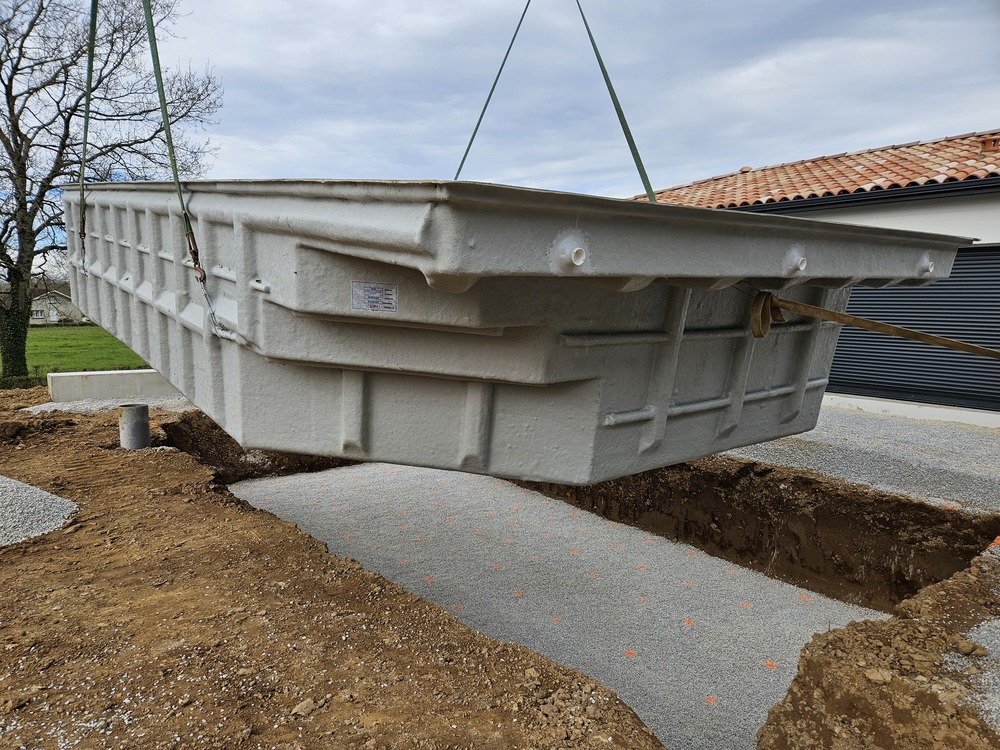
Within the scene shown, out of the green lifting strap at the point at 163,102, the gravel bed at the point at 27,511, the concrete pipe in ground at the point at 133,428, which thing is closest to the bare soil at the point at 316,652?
the gravel bed at the point at 27,511

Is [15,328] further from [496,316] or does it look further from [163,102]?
[496,316]

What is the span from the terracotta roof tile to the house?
3 centimetres

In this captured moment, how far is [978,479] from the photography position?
653 centimetres

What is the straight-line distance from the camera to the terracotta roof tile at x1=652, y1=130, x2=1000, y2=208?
9.45 m

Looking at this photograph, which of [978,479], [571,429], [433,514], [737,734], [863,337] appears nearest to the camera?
[571,429]

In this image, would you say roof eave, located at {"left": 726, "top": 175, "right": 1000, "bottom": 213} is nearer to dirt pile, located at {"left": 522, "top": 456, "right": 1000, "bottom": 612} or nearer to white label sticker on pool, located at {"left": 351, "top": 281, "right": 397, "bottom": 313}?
dirt pile, located at {"left": 522, "top": 456, "right": 1000, "bottom": 612}

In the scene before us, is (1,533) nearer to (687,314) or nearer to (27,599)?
(27,599)

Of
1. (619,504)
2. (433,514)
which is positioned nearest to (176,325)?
(433,514)

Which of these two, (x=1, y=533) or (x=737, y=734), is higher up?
(x=1, y=533)

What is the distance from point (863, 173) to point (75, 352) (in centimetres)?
1783

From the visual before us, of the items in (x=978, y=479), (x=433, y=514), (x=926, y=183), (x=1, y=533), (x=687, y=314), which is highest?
(x=926, y=183)

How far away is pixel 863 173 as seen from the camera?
1102 centimetres

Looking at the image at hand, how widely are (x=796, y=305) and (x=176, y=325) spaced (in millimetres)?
3460

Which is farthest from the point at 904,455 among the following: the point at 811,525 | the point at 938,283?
the point at 938,283
